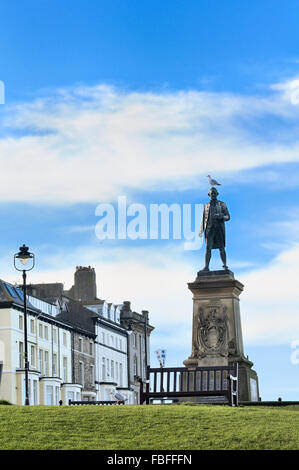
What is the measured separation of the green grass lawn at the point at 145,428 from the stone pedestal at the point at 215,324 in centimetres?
898

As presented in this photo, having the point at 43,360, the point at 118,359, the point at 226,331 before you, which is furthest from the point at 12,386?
the point at 226,331

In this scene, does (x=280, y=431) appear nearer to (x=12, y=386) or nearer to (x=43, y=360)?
(x=12, y=386)

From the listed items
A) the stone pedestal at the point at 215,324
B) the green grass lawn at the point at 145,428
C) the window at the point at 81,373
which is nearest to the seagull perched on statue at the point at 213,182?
the stone pedestal at the point at 215,324

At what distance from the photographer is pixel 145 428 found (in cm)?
1848

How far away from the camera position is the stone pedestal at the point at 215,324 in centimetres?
3016

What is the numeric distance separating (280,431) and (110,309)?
85872 millimetres

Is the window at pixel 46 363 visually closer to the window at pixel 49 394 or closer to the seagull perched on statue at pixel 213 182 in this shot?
the window at pixel 49 394

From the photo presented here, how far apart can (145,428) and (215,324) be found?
11951mm

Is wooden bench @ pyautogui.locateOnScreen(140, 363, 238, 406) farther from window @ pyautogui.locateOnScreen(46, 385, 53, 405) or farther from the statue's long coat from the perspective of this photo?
window @ pyautogui.locateOnScreen(46, 385, 53, 405)

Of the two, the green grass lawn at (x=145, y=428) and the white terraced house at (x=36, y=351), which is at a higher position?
the white terraced house at (x=36, y=351)

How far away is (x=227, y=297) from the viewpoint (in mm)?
30375

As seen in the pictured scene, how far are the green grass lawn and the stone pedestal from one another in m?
8.98

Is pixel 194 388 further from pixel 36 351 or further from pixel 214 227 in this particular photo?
pixel 36 351
